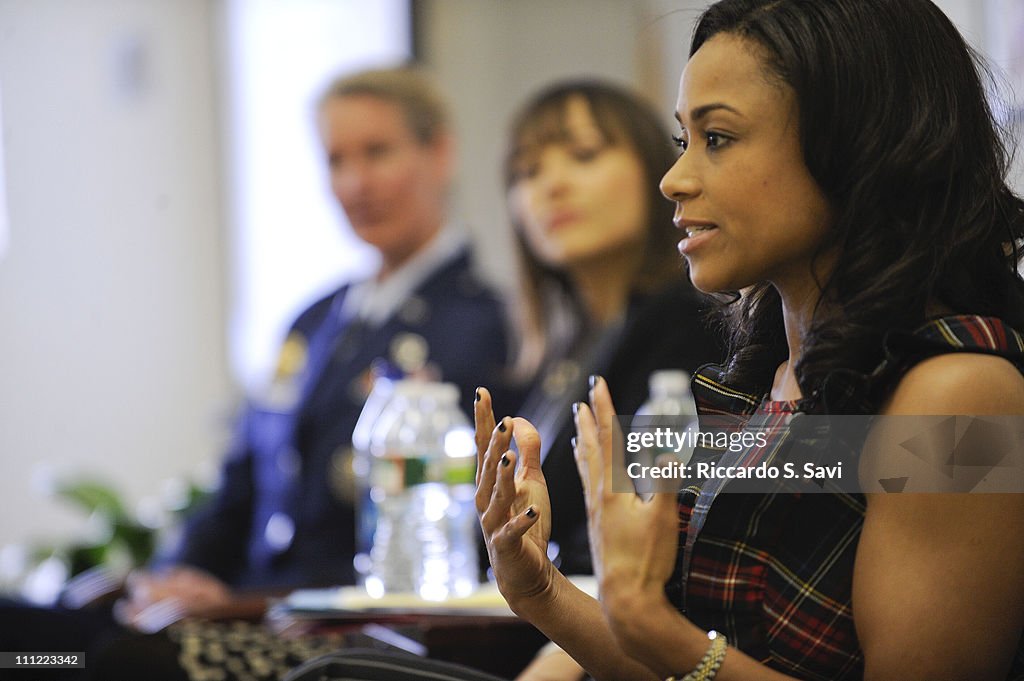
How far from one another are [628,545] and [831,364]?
0.51 ft

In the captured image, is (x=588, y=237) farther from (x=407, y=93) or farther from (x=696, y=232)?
(x=696, y=232)

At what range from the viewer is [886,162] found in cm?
72

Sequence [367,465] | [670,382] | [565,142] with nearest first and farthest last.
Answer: [670,382], [367,465], [565,142]

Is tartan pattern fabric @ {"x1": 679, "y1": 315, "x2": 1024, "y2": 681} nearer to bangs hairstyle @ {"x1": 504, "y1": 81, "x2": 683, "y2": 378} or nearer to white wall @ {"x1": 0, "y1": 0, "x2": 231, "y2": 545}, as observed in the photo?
bangs hairstyle @ {"x1": 504, "y1": 81, "x2": 683, "y2": 378}

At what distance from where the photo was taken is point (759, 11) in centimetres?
76

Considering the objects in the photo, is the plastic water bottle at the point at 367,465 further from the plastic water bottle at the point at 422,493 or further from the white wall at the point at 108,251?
the white wall at the point at 108,251

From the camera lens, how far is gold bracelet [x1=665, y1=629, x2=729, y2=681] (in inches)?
27.7

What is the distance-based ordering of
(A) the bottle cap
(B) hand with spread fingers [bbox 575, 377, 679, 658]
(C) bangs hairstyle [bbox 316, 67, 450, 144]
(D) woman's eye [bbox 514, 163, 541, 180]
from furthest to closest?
(C) bangs hairstyle [bbox 316, 67, 450, 144]
(D) woman's eye [bbox 514, 163, 541, 180]
(A) the bottle cap
(B) hand with spread fingers [bbox 575, 377, 679, 658]

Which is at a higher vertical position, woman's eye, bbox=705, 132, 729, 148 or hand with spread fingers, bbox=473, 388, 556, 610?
woman's eye, bbox=705, 132, 729, 148

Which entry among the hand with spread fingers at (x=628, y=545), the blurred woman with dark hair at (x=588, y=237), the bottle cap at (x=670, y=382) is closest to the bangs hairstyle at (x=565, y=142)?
the blurred woman with dark hair at (x=588, y=237)

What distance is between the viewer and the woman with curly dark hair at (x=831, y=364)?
69 cm

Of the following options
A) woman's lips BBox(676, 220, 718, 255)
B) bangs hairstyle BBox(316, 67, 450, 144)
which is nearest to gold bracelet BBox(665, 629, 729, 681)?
woman's lips BBox(676, 220, 718, 255)

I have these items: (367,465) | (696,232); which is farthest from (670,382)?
(696,232)

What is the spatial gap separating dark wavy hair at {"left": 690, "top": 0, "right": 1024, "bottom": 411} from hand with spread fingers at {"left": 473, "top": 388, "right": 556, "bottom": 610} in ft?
0.58
